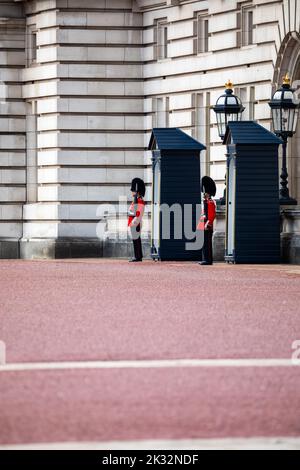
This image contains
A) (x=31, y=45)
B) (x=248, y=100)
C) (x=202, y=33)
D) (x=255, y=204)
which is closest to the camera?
(x=255, y=204)

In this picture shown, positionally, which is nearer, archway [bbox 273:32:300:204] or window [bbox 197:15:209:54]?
archway [bbox 273:32:300:204]

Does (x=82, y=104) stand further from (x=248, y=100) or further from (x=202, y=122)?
(x=248, y=100)

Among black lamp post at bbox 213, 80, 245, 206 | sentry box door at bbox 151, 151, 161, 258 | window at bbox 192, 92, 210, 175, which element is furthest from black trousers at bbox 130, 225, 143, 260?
window at bbox 192, 92, 210, 175

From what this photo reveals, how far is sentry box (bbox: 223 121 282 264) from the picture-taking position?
26.5 metres

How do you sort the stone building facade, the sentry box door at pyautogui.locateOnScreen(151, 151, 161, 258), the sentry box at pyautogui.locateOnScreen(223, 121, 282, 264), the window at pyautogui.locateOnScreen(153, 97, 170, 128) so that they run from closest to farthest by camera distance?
the sentry box at pyautogui.locateOnScreen(223, 121, 282, 264) → the sentry box door at pyautogui.locateOnScreen(151, 151, 161, 258) → the stone building facade → the window at pyautogui.locateOnScreen(153, 97, 170, 128)

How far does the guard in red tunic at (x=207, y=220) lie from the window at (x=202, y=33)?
6307 mm

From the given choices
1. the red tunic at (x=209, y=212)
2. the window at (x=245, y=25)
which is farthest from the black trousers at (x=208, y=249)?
the window at (x=245, y=25)

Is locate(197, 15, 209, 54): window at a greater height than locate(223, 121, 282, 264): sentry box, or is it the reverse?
locate(197, 15, 209, 54): window

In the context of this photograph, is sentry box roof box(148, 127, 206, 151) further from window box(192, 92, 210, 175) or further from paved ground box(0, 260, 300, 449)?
paved ground box(0, 260, 300, 449)

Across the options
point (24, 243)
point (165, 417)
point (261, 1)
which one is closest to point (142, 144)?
point (24, 243)

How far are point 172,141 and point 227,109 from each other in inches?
39.0

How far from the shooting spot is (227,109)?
28.4 m

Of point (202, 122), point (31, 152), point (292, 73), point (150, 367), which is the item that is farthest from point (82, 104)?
point (150, 367)

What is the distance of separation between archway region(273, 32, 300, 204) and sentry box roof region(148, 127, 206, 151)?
2572 mm
